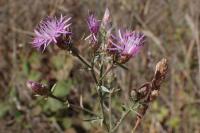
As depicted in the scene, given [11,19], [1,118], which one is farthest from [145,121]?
[11,19]

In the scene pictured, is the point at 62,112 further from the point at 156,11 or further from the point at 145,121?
the point at 156,11

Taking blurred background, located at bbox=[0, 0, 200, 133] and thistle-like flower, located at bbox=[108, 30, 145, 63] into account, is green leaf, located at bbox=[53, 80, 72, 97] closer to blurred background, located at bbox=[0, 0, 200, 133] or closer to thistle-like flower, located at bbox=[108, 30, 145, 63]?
blurred background, located at bbox=[0, 0, 200, 133]

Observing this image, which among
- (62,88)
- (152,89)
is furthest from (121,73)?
(152,89)

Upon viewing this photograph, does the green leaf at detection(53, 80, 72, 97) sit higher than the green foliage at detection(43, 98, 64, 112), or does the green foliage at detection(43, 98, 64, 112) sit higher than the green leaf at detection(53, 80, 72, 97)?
the green leaf at detection(53, 80, 72, 97)

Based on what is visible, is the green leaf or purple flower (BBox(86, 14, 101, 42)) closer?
purple flower (BBox(86, 14, 101, 42))

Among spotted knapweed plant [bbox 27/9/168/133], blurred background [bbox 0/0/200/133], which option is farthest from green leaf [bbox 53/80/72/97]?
spotted knapweed plant [bbox 27/9/168/133]

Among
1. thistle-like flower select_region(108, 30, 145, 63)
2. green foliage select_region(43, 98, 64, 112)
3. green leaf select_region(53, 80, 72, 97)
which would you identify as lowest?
green foliage select_region(43, 98, 64, 112)

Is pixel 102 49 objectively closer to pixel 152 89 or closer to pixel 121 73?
pixel 152 89
